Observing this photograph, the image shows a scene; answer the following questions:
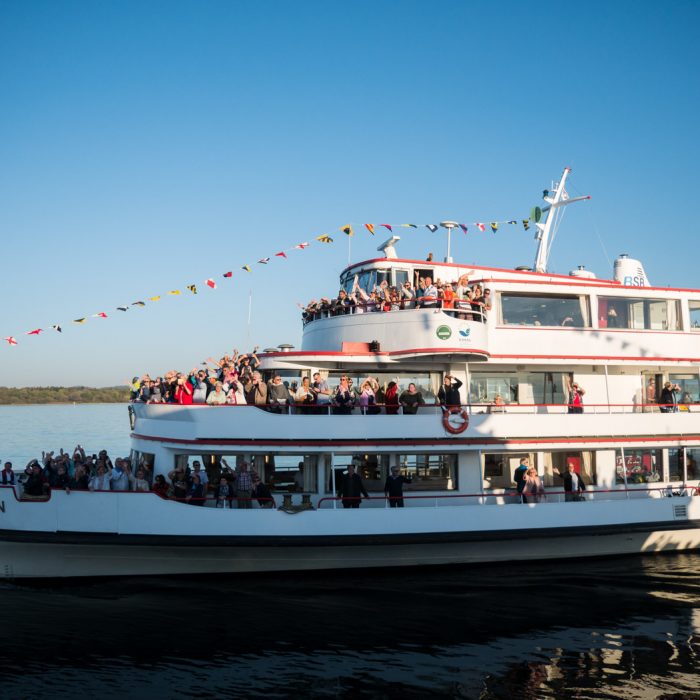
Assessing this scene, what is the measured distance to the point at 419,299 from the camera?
48.7 ft

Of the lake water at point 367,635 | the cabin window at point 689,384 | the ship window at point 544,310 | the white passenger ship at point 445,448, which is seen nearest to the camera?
the lake water at point 367,635

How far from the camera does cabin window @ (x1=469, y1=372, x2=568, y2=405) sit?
51.8 ft

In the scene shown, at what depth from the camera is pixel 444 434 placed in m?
14.2

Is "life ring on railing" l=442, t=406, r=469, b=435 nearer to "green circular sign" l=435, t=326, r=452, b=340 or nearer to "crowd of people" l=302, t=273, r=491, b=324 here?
"green circular sign" l=435, t=326, r=452, b=340

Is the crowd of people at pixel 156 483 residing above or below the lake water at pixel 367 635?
above

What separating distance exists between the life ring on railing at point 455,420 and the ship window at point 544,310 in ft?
9.29

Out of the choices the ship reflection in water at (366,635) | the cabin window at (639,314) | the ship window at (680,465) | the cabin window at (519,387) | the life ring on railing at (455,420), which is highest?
the cabin window at (639,314)

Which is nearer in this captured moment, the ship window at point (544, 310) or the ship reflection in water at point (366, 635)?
the ship reflection in water at point (366, 635)

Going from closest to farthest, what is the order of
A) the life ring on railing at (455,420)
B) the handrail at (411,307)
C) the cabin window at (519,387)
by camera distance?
the life ring on railing at (455,420)
the handrail at (411,307)
the cabin window at (519,387)

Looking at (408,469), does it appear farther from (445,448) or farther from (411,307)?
(411,307)

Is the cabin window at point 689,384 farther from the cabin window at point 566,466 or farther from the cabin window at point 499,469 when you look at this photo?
the cabin window at point 499,469

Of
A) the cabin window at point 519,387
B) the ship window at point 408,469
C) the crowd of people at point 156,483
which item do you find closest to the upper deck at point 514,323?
the cabin window at point 519,387

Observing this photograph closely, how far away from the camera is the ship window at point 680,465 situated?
1622cm

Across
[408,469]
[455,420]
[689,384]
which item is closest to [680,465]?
[689,384]
